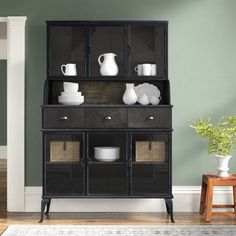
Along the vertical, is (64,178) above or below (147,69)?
below

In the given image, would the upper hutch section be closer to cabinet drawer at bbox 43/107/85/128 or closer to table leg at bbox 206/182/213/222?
cabinet drawer at bbox 43/107/85/128

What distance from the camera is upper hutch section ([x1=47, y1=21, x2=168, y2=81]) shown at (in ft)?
13.8

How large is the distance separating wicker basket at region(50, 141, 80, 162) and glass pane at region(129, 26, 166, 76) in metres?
0.86

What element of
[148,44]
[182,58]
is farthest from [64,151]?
[182,58]

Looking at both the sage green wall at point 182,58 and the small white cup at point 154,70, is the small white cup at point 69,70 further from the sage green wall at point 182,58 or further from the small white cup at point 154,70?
the small white cup at point 154,70

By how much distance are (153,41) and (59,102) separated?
929 millimetres

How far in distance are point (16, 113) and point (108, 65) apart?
0.93 metres

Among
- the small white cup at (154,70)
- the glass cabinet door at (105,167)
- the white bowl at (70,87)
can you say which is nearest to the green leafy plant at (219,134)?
the small white cup at (154,70)

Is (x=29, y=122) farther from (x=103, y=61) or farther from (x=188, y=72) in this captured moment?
(x=188, y=72)

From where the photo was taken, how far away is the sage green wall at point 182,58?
14.6ft

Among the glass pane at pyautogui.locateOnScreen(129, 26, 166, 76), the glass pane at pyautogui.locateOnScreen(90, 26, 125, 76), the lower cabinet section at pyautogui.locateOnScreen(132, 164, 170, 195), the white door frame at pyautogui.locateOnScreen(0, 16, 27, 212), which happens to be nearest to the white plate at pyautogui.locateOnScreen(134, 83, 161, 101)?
the glass pane at pyautogui.locateOnScreen(129, 26, 166, 76)

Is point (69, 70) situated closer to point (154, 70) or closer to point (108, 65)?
point (108, 65)

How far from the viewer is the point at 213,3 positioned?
448 cm

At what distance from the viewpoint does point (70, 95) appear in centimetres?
422
